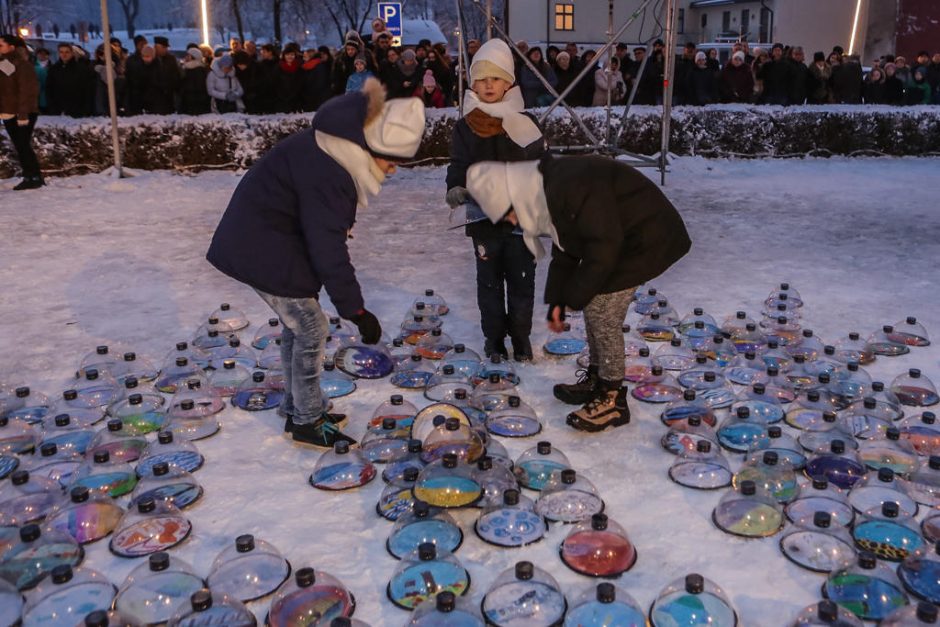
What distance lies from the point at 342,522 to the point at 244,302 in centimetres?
348

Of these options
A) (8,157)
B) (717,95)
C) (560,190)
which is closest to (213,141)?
(8,157)

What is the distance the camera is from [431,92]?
45.8 ft

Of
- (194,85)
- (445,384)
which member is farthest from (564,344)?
(194,85)

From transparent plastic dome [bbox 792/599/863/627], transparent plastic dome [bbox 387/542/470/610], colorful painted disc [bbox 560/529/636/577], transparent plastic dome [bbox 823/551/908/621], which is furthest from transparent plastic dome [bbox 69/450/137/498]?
transparent plastic dome [bbox 823/551/908/621]

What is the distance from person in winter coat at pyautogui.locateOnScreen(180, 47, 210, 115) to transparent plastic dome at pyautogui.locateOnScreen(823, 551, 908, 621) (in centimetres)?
1275

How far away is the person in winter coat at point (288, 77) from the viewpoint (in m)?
13.4

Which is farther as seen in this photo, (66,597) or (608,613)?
(66,597)

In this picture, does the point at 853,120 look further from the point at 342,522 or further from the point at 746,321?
the point at 342,522

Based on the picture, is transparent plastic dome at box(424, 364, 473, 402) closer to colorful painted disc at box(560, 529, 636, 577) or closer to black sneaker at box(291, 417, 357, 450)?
black sneaker at box(291, 417, 357, 450)

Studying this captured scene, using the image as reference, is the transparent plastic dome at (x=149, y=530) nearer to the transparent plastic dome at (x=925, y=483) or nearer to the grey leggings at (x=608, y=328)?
the grey leggings at (x=608, y=328)

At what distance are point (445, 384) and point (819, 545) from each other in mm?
2280

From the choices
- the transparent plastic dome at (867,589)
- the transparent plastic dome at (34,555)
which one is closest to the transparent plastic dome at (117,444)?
the transparent plastic dome at (34,555)

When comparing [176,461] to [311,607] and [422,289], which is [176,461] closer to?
[311,607]

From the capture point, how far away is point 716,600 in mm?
2746
